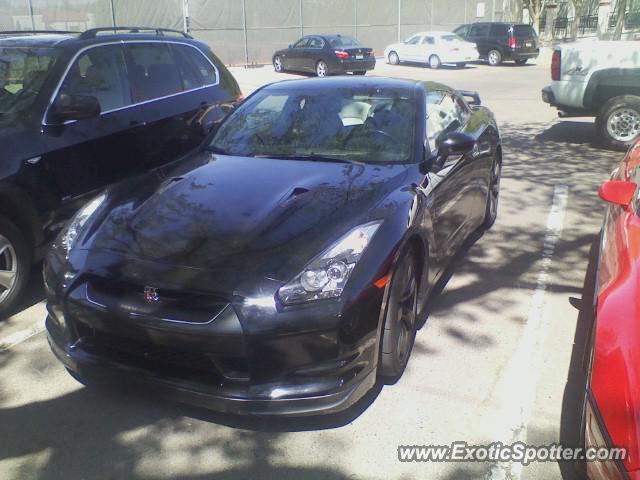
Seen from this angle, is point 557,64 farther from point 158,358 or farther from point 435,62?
→ point 435,62

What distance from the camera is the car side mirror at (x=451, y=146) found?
4.22 metres

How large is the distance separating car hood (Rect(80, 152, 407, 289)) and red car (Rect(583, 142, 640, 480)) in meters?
1.24

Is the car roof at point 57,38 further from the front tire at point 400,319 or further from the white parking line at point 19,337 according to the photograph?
the front tire at point 400,319

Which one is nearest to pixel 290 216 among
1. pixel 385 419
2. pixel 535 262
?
pixel 385 419

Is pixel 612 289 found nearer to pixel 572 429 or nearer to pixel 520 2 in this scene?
pixel 572 429

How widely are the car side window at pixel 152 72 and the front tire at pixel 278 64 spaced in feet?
64.3

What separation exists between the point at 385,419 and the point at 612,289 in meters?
1.27

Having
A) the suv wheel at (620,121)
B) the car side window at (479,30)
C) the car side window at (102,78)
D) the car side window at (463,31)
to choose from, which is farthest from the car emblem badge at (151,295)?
the car side window at (463,31)

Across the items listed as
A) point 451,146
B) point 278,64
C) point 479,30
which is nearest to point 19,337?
point 451,146

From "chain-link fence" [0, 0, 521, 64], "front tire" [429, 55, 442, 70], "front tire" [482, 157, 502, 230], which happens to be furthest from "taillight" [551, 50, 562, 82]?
"chain-link fence" [0, 0, 521, 64]

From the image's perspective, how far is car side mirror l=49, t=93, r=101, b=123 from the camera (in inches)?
184

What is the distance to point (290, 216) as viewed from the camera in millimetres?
3434

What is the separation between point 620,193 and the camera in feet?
11.9

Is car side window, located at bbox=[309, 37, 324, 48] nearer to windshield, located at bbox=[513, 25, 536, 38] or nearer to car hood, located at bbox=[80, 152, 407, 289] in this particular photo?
windshield, located at bbox=[513, 25, 536, 38]
